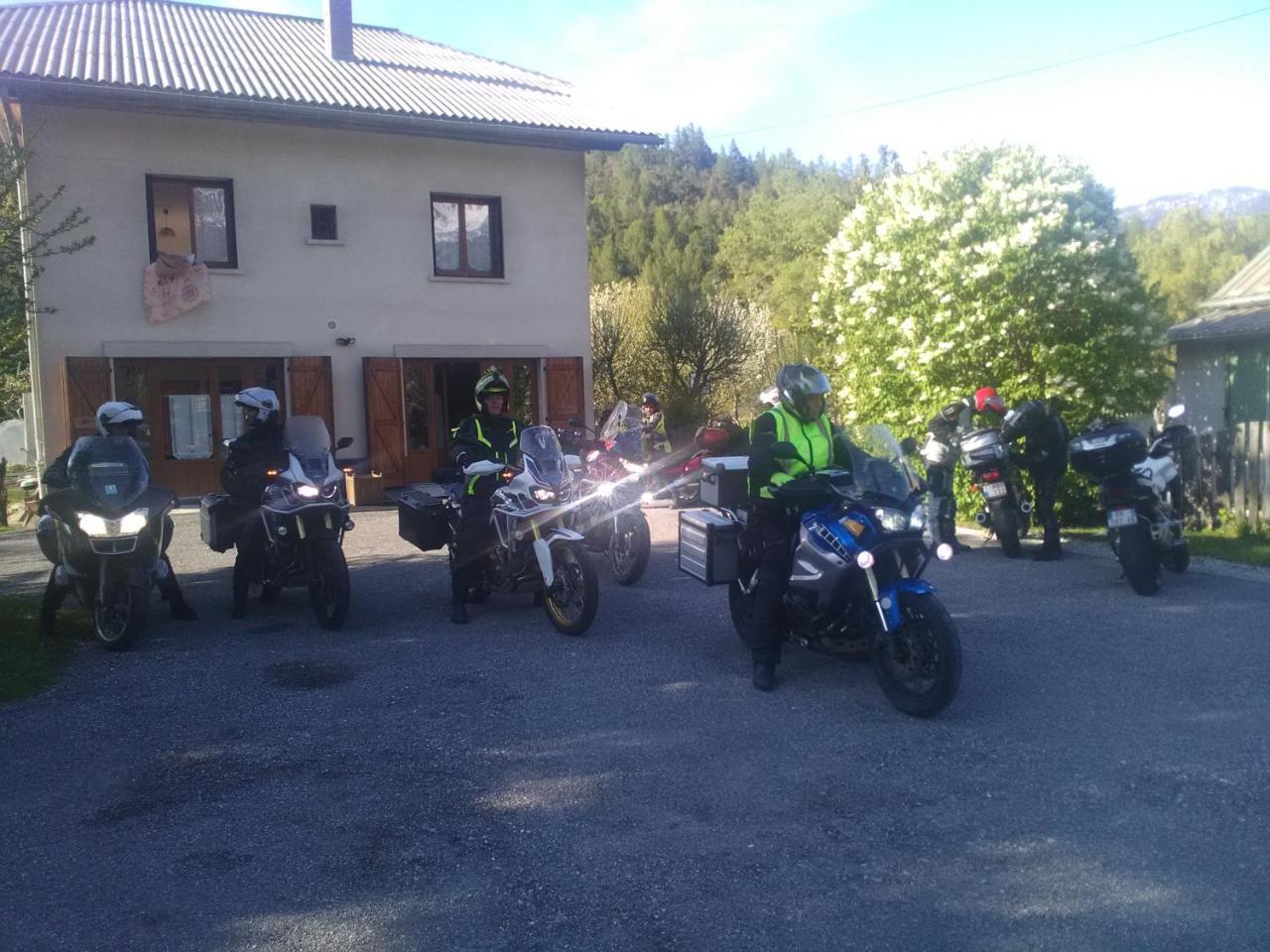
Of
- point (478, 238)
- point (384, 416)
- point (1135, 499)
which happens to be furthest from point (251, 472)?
point (478, 238)

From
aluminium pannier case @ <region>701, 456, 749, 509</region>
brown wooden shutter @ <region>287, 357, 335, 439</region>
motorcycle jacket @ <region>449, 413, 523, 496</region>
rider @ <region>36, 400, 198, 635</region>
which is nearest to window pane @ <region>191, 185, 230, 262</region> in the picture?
brown wooden shutter @ <region>287, 357, 335, 439</region>

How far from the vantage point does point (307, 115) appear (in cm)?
1694

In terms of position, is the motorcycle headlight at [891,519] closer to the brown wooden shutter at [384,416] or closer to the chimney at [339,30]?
the brown wooden shutter at [384,416]

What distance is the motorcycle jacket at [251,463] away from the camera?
8219 millimetres

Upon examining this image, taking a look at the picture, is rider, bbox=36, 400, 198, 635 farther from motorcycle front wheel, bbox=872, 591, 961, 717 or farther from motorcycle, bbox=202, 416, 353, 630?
motorcycle front wheel, bbox=872, 591, 961, 717

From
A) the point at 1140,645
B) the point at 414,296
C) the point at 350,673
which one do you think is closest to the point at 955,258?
the point at 1140,645

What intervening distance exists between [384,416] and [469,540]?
34.0 ft

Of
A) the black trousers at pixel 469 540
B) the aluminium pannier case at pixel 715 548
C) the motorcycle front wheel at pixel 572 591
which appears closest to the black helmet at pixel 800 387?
the aluminium pannier case at pixel 715 548

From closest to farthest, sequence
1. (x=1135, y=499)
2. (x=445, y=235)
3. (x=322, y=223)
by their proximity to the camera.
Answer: (x=1135, y=499), (x=322, y=223), (x=445, y=235)

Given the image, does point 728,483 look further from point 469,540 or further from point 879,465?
point 469,540

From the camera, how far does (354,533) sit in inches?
522

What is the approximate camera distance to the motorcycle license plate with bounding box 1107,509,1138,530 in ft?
26.4

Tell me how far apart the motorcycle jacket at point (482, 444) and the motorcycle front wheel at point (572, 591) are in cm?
92

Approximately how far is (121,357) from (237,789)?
13318 mm
